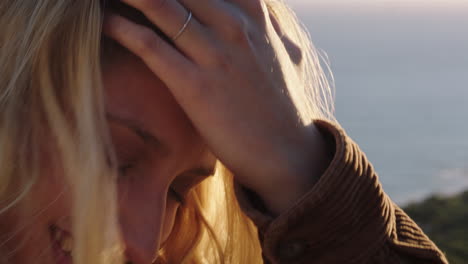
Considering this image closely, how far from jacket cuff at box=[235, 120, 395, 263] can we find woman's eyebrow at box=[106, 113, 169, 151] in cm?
31

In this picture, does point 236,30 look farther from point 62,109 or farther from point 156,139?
point 62,109

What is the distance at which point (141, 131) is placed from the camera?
5.64ft

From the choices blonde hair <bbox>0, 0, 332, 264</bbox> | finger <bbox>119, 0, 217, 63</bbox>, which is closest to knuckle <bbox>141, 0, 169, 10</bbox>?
finger <bbox>119, 0, 217, 63</bbox>

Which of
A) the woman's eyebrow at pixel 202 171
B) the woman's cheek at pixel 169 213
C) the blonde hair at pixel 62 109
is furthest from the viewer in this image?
the woman's cheek at pixel 169 213

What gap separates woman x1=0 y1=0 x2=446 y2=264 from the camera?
164 cm

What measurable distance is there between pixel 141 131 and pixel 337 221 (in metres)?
0.62

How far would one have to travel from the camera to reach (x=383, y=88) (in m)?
14.7

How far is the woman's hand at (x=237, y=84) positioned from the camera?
5.55 feet

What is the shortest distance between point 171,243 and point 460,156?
9.38 metres

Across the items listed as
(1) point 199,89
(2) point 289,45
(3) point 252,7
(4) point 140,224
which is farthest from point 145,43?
(2) point 289,45

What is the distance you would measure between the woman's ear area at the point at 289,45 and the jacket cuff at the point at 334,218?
0.32 metres

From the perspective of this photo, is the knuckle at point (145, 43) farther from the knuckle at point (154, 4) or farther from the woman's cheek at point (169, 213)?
the woman's cheek at point (169, 213)

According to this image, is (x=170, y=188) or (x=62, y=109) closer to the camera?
(x=62, y=109)

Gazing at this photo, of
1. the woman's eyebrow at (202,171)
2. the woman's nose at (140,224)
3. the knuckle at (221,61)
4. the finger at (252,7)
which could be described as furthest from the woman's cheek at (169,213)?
the finger at (252,7)
